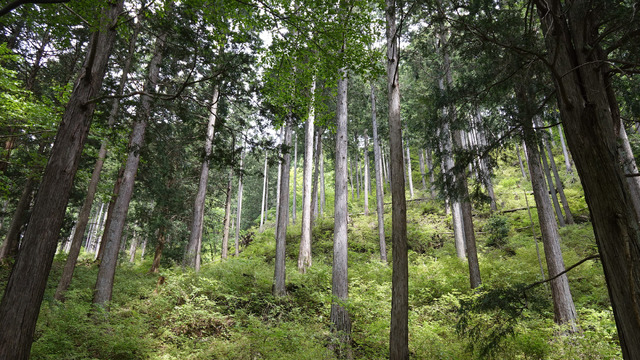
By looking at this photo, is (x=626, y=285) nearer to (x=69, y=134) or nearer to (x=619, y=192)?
(x=619, y=192)

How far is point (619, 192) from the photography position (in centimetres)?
262

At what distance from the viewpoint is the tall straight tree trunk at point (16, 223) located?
10.5 m

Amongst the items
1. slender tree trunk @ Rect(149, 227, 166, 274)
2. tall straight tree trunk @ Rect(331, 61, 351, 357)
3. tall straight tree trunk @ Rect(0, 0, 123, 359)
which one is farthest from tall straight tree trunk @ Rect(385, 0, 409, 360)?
slender tree trunk @ Rect(149, 227, 166, 274)

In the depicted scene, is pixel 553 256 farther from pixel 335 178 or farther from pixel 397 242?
pixel 335 178

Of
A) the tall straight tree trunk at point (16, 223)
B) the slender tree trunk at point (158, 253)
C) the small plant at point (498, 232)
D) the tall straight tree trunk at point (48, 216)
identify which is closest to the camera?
the tall straight tree trunk at point (48, 216)

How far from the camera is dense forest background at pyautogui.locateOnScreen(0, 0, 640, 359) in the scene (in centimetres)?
306

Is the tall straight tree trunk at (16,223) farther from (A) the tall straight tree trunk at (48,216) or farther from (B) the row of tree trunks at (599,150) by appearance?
(B) the row of tree trunks at (599,150)

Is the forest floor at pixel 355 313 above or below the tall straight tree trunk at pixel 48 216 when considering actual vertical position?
below

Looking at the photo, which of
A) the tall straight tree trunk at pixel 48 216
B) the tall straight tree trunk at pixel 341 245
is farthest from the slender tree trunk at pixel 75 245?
the tall straight tree trunk at pixel 341 245

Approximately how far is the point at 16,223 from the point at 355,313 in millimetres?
14107

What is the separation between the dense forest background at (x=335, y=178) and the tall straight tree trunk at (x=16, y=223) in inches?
3.5

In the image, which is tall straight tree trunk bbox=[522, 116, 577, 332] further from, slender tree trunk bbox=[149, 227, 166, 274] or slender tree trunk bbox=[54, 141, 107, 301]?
slender tree trunk bbox=[149, 227, 166, 274]

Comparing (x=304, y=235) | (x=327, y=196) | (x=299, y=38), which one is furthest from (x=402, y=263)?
(x=327, y=196)

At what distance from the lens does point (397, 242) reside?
4508 mm
